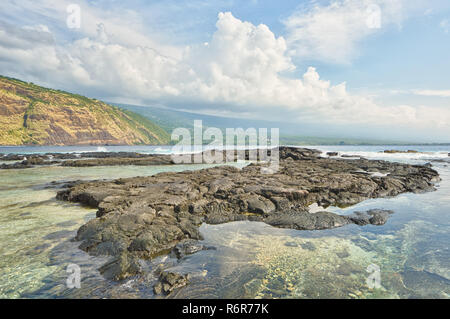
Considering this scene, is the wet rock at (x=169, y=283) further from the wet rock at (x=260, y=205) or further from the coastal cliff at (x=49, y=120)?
the coastal cliff at (x=49, y=120)

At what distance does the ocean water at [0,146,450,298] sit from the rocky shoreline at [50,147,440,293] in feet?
1.77

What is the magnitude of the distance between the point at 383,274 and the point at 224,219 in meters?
7.26

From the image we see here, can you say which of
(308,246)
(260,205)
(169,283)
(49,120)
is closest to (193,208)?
(260,205)

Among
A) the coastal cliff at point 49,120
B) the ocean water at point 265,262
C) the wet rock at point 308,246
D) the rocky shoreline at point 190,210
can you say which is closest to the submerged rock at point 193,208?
→ the rocky shoreline at point 190,210

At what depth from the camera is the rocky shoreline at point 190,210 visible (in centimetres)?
879

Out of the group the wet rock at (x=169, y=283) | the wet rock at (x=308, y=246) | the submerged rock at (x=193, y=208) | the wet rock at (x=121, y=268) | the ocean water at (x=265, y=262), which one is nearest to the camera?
the wet rock at (x=169, y=283)

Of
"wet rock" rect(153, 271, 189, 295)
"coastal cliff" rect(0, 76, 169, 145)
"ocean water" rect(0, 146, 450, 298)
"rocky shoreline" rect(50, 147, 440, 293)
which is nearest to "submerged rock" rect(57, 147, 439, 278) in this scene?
"rocky shoreline" rect(50, 147, 440, 293)

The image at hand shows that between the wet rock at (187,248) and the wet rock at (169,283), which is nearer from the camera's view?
the wet rock at (169,283)

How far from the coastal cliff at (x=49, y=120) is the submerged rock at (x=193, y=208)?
378 feet

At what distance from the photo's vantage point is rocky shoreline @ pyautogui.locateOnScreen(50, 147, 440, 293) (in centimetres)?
879

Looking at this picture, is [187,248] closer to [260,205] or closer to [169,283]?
[169,283]

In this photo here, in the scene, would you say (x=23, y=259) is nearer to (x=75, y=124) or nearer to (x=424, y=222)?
(x=424, y=222)

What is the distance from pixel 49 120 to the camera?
110562mm

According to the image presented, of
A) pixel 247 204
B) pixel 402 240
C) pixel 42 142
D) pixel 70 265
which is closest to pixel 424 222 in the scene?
pixel 402 240
